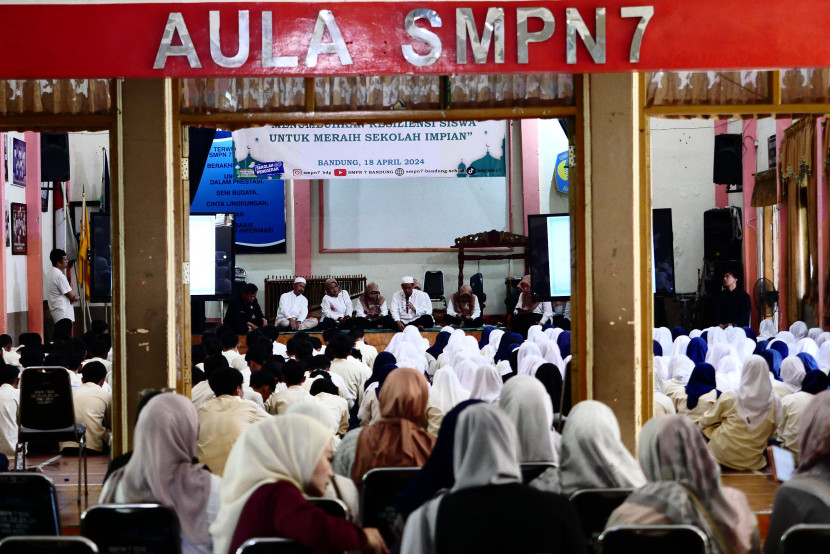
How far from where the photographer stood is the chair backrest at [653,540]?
237 centimetres

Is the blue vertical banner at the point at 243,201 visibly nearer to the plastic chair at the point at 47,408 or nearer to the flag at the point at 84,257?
the flag at the point at 84,257

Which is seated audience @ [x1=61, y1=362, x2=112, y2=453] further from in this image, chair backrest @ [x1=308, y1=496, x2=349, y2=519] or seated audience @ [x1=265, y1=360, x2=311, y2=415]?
chair backrest @ [x1=308, y1=496, x2=349, y2=519]

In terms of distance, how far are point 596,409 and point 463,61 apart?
6.35 feet

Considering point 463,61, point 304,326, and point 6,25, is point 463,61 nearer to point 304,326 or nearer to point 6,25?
point 6,25

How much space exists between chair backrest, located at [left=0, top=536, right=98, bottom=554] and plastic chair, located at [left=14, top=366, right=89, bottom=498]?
3004 millimetres

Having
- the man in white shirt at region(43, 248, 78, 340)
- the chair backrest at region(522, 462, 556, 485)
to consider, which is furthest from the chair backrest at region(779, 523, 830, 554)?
the man in white shirt at region(43, 248, 78, 340)

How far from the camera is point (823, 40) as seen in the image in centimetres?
426

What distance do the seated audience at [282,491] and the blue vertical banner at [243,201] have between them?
11.5m

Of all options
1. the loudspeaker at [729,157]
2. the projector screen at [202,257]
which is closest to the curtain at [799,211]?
the loudspeaker at [729,157]

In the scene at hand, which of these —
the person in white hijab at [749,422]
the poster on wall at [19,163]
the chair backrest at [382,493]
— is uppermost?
the poster on wall at [19,163]

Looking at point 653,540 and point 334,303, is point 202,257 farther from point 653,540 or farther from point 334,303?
point 334,303

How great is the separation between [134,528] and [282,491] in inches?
19.4

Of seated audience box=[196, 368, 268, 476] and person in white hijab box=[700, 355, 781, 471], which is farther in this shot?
person in white hijab box=[700, 355, 781, 471]

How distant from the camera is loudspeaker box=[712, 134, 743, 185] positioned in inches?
508
